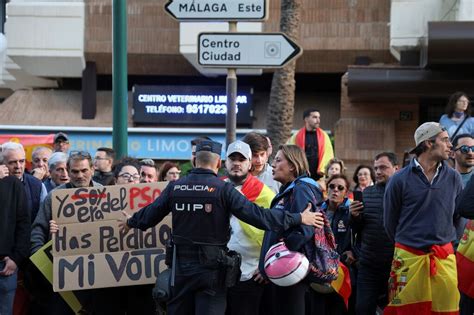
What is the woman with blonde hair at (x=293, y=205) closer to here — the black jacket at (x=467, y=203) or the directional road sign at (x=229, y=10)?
the black jacket at (x=467, y=203)

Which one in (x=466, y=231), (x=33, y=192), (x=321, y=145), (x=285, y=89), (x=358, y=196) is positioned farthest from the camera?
(x=285, y=89)

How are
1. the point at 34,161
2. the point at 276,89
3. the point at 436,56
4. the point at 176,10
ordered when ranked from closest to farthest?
the point at 176,10 → the point at 34,161 → the point at 436,56 → the point at 276,89

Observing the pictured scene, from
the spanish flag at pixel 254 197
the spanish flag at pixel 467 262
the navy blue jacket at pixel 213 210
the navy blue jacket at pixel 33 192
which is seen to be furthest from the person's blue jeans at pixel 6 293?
the spanish flag at pixel 467 262

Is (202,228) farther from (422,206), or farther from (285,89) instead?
(285,89)

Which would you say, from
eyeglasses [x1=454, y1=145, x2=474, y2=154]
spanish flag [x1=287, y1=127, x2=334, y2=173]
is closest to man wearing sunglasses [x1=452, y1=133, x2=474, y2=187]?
eyeglasses [x1=454, y1=145, x2=474, y2=154]

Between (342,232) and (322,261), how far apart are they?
196cm

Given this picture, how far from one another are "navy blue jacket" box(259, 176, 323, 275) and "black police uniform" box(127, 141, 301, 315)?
0.67 feet

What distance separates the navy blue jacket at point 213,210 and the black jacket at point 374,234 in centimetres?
186

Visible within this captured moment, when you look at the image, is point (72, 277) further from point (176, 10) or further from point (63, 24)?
point (63, 24)

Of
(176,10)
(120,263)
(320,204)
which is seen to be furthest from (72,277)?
(176,10)

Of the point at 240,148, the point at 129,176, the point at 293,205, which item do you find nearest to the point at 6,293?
the point at 129,176

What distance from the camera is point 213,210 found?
22.3 ft

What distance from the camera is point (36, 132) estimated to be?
822 inches

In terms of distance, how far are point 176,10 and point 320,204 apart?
303cm
